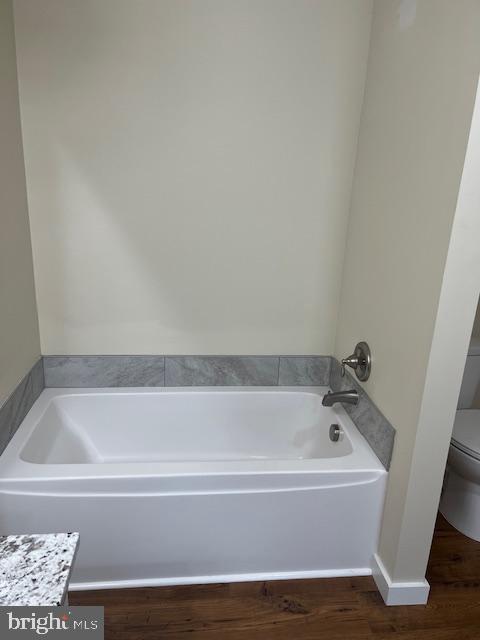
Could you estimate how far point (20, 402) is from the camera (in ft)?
6.21

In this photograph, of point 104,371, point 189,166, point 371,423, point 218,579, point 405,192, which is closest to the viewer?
point 405,192

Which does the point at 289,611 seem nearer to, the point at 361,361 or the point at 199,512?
the point at 199,512

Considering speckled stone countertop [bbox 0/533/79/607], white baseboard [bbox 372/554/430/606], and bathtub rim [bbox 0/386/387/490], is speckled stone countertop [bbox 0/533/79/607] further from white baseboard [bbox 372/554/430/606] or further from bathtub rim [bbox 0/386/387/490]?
white baseboard [bbox 372/554/430/606]

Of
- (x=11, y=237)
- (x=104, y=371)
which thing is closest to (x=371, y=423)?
(x=104, y=371)

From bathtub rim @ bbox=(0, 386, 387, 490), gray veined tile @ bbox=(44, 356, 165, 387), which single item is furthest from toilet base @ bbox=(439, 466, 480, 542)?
gray veined tile @ bbox=(44, 356, 165, 387)

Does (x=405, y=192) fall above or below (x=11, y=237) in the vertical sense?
above

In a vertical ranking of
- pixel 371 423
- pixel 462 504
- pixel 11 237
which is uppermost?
pixel 11 237

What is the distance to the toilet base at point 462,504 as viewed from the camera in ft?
6.59

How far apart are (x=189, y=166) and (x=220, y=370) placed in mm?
987

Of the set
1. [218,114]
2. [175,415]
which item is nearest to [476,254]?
[218,114]

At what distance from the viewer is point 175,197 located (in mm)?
2057

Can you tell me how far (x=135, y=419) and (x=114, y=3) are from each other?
181 centimetres

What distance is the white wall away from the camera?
6.16 ft

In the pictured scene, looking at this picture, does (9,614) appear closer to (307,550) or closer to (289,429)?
(307,550)
